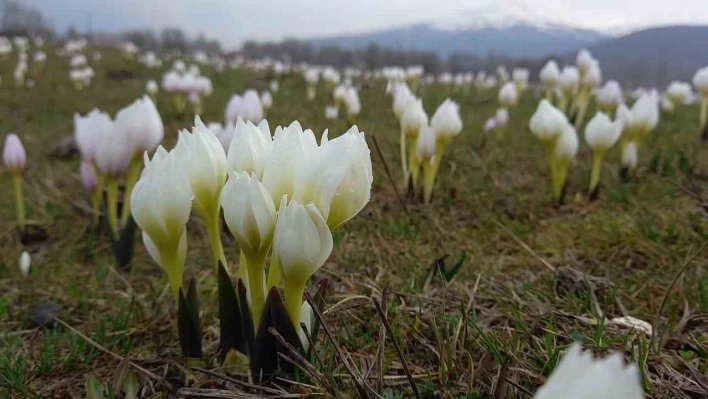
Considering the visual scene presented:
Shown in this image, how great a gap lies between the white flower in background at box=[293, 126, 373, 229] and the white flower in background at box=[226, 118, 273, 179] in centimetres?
16

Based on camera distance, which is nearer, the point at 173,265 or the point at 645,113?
the point at 173,265

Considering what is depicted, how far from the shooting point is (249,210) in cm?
108

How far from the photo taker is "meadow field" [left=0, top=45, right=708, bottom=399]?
126 cm

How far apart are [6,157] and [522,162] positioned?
11.5 feet

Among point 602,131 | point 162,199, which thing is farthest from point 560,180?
point 162,199

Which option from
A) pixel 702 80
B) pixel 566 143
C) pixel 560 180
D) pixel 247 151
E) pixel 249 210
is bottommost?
pixel 560 180

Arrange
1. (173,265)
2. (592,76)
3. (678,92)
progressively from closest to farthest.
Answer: (173,265) < (592,76) < (678,92)

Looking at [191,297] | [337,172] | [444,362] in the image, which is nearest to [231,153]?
[337,172]

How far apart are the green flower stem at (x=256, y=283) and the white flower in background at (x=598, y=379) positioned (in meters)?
0.79

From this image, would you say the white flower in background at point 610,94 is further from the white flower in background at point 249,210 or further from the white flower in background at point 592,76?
the white flower in background at point 249,210

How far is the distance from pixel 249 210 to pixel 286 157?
132 millimetres

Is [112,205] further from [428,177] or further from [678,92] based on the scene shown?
[678,92]

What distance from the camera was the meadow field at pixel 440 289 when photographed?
1264 mm

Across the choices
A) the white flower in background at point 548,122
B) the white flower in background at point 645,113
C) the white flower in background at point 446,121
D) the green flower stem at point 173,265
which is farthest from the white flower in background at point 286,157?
the white flower in background at point 645,113
